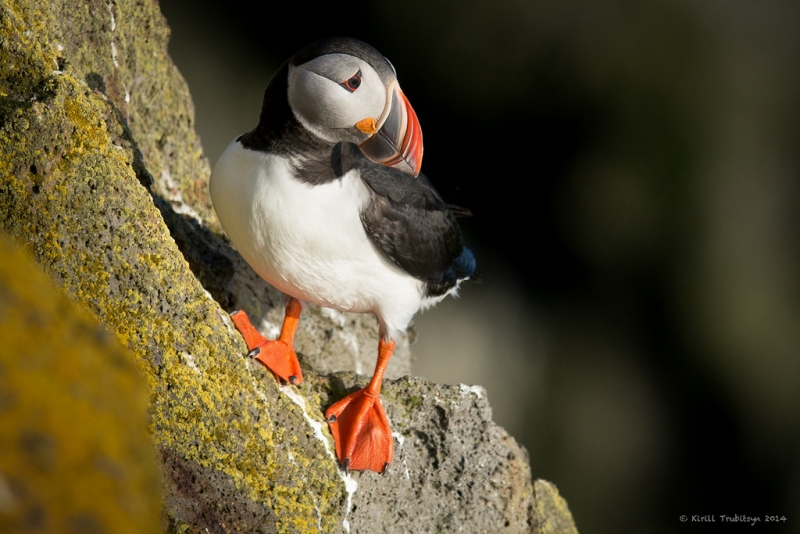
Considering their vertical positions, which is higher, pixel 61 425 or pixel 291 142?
pixel 61 425

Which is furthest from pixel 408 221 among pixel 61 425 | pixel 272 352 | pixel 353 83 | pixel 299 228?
pixel 61 425

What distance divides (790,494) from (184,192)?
583 cm

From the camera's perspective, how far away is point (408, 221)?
10.0ft

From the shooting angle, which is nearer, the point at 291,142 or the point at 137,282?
the point at 137,282

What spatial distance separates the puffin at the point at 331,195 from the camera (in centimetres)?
263

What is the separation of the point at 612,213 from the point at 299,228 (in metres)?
4.61

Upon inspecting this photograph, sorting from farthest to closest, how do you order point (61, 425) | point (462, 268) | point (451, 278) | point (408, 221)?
point (462, 268), point (451, 278), point (408, 221), point (61, 425)

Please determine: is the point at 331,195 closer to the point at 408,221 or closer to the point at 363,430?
the point at 408,221

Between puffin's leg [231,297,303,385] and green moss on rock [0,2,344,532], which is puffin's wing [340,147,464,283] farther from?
green moss on rock [0,2,344,532]

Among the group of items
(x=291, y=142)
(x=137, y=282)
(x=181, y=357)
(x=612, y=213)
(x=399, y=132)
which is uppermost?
(x=399, y=132)

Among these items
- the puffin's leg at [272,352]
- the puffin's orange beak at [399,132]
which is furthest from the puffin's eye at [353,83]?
the puffin's leg at [272,352]

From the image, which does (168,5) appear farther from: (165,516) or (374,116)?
(165,516)

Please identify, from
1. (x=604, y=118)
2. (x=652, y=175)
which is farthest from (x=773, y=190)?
(x=604, y=118)

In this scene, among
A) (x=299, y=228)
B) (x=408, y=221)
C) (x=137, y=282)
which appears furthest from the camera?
(x=408, y=221)
